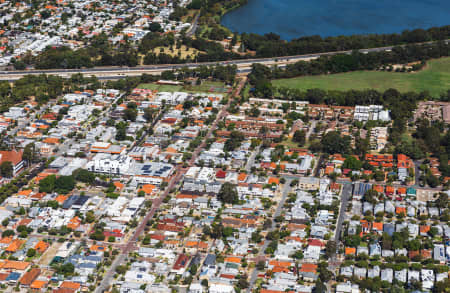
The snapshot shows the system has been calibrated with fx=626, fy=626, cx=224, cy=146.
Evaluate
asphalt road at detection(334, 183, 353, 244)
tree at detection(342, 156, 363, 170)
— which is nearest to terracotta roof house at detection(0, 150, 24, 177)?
asphalt road at detection(334, 183, 353, 244)

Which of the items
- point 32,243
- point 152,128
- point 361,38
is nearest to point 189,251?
point 32,243

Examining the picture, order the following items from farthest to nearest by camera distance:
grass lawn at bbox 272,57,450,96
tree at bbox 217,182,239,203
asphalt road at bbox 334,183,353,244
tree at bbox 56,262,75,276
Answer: grass lawn at bbox 272,57,450,96, tree at bbox 217,182,239,203, asphalt road at bbox 334,183,353,244, tree at bbox 56,262,75,276

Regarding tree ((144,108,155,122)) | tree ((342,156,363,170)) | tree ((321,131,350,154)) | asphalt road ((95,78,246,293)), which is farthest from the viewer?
tree ((144,108,155,122))

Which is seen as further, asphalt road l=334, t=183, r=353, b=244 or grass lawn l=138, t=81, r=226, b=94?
grass lawn l=138, t=81, r=226, b=94

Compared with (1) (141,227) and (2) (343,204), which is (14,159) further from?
(2) (343,204)

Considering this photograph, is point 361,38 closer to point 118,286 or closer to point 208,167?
point 208,167

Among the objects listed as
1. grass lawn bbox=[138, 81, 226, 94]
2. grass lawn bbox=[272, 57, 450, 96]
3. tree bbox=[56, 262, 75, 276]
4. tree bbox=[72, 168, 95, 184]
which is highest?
grass lawn bbox=[272, 57, 450, 96]

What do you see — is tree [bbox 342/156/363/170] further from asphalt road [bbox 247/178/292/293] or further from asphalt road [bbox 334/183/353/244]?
asphalt road [bbox 247/178/292/293]
